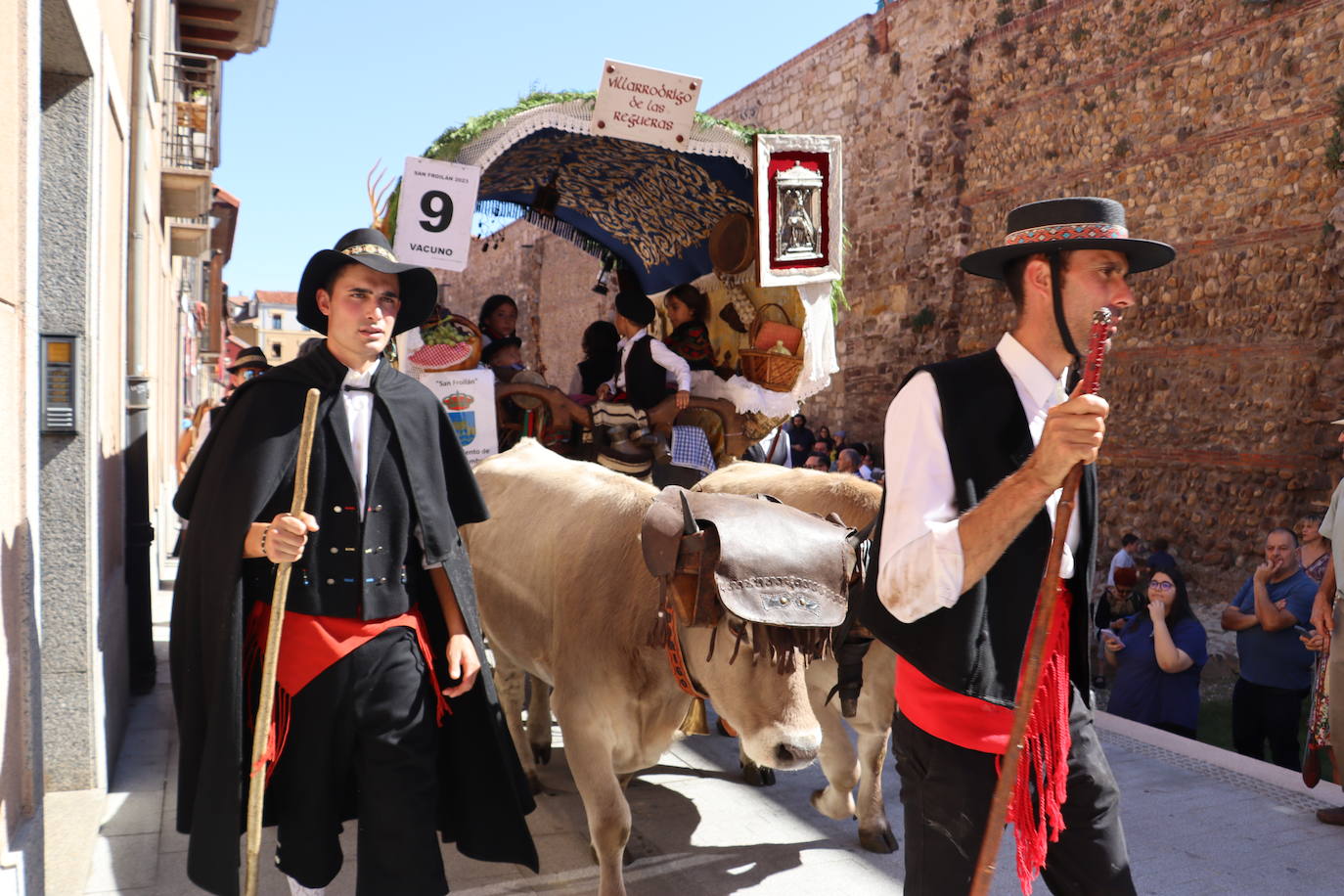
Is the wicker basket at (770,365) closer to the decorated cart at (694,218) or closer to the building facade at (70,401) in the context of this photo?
the decorated cart at (694,218)

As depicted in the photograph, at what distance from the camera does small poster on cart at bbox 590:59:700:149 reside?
6234mm

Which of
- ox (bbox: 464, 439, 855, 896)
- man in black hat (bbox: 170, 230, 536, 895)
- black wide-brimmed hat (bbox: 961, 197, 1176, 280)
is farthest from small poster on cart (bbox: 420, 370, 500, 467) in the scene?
black wide-brimmed hat (bbox: 961, 197, 1176, 280)

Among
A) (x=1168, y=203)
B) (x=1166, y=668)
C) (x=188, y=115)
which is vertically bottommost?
(x=1166, y=668)

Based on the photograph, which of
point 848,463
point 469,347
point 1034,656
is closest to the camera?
point 1034,656

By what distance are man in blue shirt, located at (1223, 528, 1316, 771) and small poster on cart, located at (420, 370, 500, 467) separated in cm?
451

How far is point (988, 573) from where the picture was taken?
2.27 metres

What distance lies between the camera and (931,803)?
2.33 meters

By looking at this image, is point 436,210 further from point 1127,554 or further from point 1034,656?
point 1127,554

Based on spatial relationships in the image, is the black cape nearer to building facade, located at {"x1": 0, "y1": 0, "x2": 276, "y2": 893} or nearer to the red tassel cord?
building facade, located at {"x1": 0, "y1": 0, "x2": 276, "y2": 893}

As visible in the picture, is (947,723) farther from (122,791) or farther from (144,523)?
(144,523)

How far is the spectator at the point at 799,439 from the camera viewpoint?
52.8 feet

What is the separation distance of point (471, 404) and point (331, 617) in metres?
3.34

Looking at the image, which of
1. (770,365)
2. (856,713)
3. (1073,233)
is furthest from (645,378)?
(1073,233)

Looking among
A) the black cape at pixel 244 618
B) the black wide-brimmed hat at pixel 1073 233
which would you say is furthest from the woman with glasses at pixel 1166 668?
the black wide-brimmed hat at pixel 1073 233
